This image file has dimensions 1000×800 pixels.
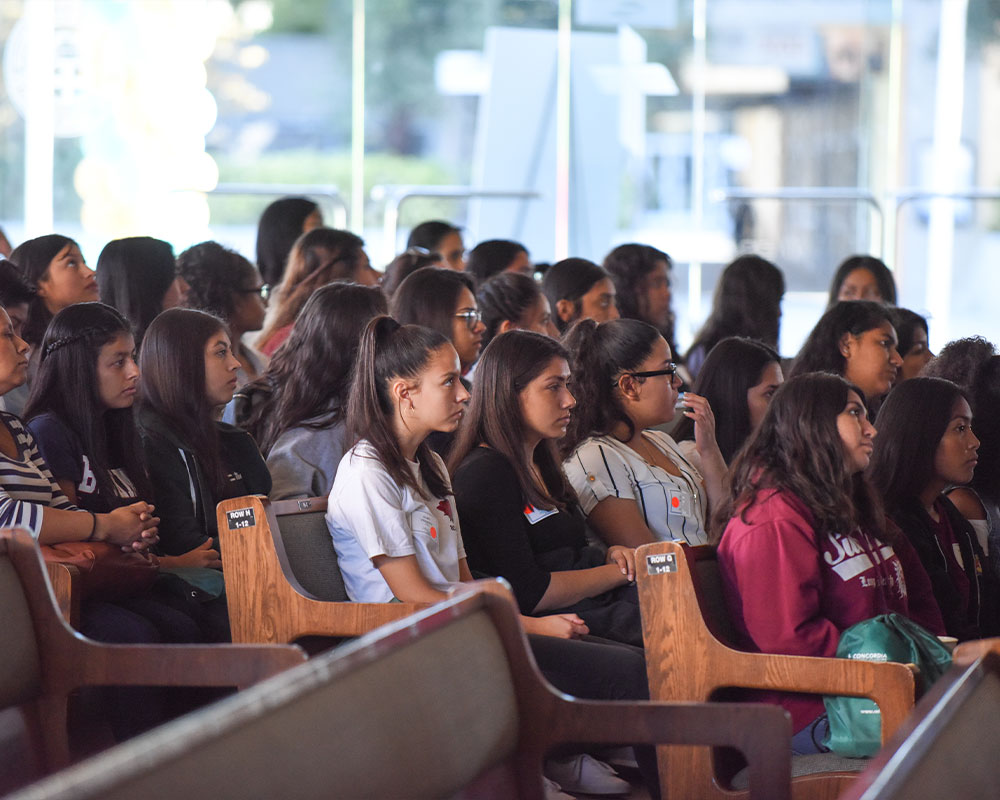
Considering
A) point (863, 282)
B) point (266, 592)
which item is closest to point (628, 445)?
point (266, 592)

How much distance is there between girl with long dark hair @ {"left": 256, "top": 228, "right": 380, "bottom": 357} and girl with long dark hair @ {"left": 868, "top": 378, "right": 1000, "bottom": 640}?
6.96 ft

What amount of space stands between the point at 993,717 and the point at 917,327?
11.8ft

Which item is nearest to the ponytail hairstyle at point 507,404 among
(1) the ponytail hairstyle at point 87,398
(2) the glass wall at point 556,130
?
(1) the ponytail hairstyle at point 87,398

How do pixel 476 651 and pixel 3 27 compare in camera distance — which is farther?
pixel 3 27

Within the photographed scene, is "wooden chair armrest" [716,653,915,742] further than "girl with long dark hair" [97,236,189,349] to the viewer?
No

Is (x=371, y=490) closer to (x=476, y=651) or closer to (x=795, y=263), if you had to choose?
(x=476, y=651)

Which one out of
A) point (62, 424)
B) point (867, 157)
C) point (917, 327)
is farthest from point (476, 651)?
point (867, 157)

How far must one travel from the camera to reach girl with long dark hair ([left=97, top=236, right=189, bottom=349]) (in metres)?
4.28

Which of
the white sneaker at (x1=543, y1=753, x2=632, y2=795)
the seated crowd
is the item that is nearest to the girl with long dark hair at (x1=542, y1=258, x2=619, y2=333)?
the seated crowd

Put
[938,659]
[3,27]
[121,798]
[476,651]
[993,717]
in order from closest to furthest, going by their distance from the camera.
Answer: [121,798] < [993,717] < [476,651] < [938,659] < [3,27]

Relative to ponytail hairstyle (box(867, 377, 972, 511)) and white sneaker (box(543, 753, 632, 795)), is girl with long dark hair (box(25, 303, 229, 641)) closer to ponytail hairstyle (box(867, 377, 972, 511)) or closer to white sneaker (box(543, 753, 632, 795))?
white sneaker (box(543, 753, 632, 795))

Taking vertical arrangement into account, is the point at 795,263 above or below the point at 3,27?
below

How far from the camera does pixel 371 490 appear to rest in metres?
2.78

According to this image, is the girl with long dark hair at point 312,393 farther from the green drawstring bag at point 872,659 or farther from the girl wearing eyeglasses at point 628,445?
the green drawstring bag at point 872,659
